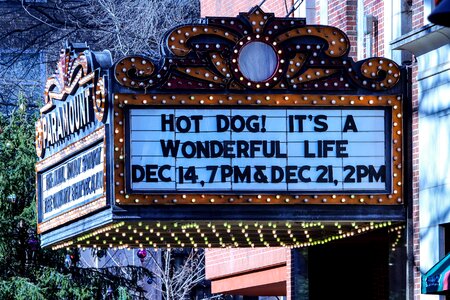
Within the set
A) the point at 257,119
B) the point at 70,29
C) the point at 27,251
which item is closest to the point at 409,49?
the point at 257,119

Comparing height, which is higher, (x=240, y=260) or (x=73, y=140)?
(x=73, y=140)

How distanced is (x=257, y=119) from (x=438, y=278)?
2953mm

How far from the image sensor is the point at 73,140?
18312 millimetres

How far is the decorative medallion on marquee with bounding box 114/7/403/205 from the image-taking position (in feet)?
54.3

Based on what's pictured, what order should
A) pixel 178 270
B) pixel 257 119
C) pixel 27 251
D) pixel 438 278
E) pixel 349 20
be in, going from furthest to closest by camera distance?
pixel 178 270 → pixel 27 251 → pixel 349 20 → pixel 257 119 → pixel 438 278

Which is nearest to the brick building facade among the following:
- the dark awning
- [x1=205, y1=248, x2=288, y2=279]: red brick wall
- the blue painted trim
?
the dark awning

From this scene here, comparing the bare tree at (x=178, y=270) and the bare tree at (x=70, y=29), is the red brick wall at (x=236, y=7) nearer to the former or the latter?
the bare tree at (x=70, y=29)

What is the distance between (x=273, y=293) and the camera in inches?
1134

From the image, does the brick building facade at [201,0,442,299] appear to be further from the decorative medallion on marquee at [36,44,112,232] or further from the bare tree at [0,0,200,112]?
the bare tree at [0,0,200,112]

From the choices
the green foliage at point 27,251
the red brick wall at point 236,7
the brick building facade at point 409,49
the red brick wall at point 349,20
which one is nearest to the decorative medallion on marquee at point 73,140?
the brick building facade at point 409,49

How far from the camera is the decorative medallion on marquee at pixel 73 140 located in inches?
669

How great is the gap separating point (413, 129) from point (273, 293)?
12200 mm

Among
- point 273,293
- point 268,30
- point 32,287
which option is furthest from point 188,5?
point 268,30

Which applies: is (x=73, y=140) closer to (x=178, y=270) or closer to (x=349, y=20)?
(x=349, y=20)
